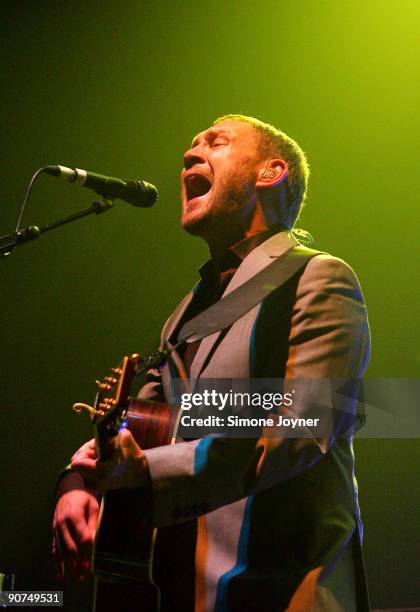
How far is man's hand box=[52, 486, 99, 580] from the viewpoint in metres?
1.69

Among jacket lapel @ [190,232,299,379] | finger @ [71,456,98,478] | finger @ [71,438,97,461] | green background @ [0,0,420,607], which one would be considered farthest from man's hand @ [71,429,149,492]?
green background @ [0,0,420,607]

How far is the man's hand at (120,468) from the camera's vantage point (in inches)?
57.8

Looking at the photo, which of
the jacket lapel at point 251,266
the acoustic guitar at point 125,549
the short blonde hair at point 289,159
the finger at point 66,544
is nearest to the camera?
the acoustic guitar at point 125,549

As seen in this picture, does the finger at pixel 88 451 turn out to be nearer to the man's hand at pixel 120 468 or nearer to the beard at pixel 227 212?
the man's hand at pixel 120 468

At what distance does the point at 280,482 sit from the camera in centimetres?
162

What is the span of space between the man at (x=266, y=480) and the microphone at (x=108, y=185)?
1.56 feet

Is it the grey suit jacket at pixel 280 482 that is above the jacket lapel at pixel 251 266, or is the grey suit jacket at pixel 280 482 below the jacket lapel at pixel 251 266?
below

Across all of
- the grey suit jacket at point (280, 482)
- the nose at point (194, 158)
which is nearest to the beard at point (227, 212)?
the nose at point (194, 158)

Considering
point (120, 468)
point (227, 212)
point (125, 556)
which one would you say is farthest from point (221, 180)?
point (125, 556)

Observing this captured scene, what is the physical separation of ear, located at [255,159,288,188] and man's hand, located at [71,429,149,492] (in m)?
1.19

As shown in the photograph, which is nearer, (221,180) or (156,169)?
(221,180)

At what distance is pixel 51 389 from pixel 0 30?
6.29 ft

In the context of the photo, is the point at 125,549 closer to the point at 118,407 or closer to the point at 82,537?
the point at 82,537

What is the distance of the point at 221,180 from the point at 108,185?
394 millimetres
